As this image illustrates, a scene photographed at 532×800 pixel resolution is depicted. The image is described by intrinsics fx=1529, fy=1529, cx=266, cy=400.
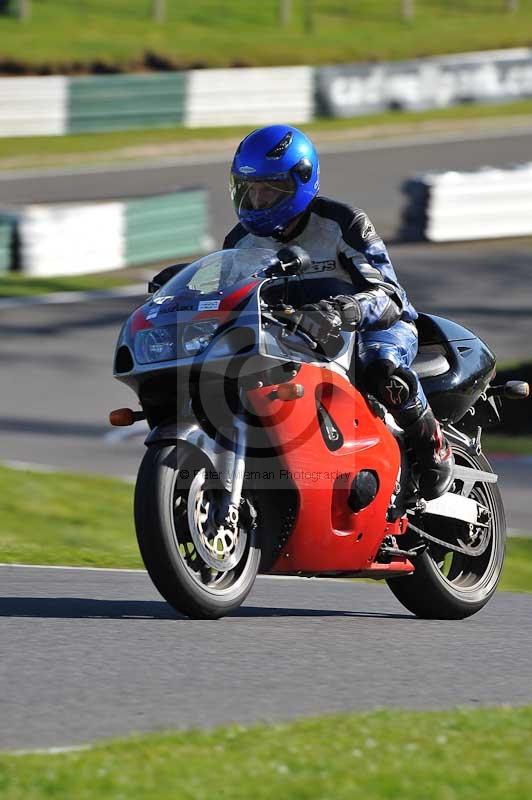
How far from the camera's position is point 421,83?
110 ft

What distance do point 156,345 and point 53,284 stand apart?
581 inches

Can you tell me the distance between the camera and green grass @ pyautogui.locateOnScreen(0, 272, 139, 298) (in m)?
19.9

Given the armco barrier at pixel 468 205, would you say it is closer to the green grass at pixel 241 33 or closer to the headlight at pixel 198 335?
the green grass at pixel 241 33

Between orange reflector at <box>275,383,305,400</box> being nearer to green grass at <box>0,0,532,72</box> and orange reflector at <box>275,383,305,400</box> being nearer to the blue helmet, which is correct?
the blue helmet

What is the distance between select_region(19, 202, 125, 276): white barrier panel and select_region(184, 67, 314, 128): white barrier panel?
950 cm

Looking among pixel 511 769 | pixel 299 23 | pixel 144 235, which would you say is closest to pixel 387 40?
pixel 299 23

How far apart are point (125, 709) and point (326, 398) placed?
1.97 m

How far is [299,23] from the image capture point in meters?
39.4

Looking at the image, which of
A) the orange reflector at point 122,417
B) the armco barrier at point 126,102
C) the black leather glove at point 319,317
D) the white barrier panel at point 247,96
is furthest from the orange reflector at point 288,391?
the white barrier panel at point 247,96

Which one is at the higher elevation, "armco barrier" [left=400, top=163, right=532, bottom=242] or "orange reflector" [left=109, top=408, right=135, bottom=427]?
"orange reflector" [left=109, top=408, right=135, bottom=427]

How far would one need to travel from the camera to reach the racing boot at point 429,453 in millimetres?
6602

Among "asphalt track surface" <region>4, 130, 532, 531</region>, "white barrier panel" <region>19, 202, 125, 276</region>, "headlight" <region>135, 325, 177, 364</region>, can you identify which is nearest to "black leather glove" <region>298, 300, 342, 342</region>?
"headlight" <region>135, 325, 177, 364</region>

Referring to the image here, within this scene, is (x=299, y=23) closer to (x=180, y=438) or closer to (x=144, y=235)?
(x=144, y=235)

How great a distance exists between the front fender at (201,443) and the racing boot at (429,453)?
1.12 m
